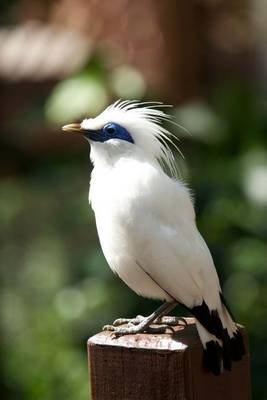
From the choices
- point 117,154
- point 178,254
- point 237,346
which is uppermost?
point 117,154

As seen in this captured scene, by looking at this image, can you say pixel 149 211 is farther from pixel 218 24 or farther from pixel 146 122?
pixel 218 24

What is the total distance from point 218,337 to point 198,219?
213 cm

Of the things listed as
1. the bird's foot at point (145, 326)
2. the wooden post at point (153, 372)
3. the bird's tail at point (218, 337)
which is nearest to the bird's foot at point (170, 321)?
the bird's foot at point (145, 326)

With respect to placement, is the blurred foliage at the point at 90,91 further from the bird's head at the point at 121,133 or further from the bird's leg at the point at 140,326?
the bird's leg at the point at 140,326

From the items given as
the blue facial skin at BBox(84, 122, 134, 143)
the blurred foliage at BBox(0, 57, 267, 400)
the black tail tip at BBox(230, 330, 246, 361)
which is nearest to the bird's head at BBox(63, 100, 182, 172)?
the blue facial skin at BBox(84, 122, 134, 143)

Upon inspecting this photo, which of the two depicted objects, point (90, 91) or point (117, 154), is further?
point (90, 91)

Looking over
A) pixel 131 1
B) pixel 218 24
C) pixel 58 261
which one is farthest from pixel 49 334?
pixel 218 24

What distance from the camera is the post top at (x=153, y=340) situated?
91.0 inches

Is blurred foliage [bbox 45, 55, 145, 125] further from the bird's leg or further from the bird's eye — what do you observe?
the bird's leg

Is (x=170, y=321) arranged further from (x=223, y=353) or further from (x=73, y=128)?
(x=73, y=128)

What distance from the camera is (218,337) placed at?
8.22 feet

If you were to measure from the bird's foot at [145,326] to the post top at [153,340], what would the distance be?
41 millimetres

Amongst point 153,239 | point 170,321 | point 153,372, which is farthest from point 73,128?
point 153,372

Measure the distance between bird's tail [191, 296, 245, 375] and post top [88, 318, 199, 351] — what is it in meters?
0.03
